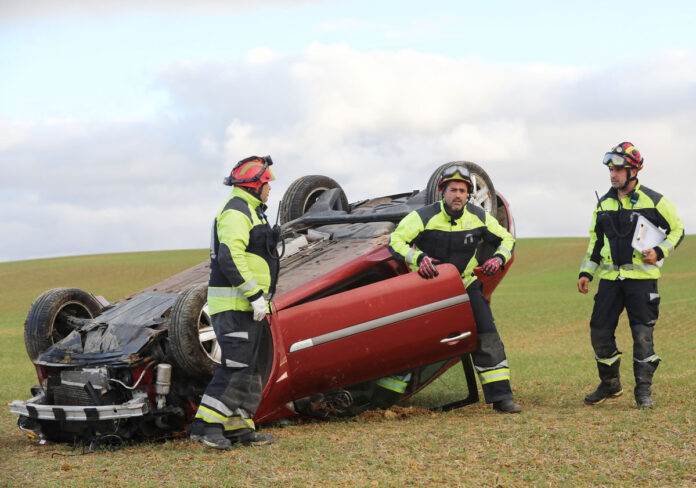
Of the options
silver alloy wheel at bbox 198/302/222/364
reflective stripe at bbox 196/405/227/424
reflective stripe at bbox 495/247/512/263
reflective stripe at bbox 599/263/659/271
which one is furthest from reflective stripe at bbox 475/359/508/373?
reflective stripe at bbox 196/405/227/424

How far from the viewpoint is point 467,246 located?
7.49 m

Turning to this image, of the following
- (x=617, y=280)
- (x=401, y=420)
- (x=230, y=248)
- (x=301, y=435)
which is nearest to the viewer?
(x=230, y=248)

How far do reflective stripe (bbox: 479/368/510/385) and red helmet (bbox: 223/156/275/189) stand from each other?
8.62 ft

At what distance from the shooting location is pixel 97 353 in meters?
6.50

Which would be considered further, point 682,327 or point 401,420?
point 682,327

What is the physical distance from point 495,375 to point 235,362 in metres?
2.48

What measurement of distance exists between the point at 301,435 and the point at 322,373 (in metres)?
0.53

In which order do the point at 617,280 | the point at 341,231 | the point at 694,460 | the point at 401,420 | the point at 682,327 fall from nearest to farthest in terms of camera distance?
the point at 694,460, the point at 401,420, the point at 617,280, the point at 341,231, the point at 682,327

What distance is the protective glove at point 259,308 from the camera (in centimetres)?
588

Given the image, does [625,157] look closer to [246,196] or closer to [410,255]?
[410,255]

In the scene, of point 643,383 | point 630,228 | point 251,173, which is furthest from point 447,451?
point 630,228

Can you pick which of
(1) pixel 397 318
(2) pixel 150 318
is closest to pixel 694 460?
(1) pixel 397 318

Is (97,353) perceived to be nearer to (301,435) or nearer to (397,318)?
(301,435)

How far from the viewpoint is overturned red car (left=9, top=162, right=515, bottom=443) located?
631 cm
